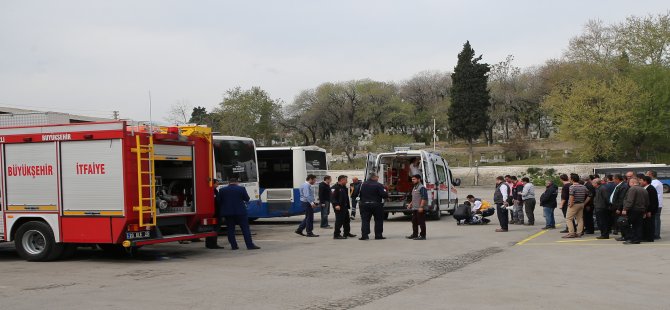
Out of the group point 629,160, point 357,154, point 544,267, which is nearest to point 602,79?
point 629,160

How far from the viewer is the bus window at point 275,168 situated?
74.3 feet

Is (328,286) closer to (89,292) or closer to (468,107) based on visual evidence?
(89,292)

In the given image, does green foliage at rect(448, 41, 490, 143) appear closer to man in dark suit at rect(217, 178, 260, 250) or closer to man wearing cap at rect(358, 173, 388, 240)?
man wearing cap at rect(358, 173, 388, 240)

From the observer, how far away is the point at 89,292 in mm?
9328

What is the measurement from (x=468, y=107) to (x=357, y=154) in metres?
18.6

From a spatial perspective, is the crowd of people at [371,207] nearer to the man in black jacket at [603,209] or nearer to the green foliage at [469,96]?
the man in black jacket at [603,209]

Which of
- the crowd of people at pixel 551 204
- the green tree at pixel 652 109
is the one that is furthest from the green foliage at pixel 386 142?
the crowd of people at pixel 551 204

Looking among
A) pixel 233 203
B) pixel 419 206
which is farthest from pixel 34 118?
pixel 419 206

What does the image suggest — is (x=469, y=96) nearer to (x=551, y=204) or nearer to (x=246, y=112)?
(x=246, y=112)

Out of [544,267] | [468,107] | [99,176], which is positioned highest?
[468,107]

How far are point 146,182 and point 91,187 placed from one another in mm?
1028

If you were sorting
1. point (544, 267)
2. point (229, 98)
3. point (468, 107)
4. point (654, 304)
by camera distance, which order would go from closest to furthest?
point (654, 304), point (544, 267), point (468, 107), point (229, 98)

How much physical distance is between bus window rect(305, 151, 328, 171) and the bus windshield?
3.87 m

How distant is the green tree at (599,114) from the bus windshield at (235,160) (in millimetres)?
51228
